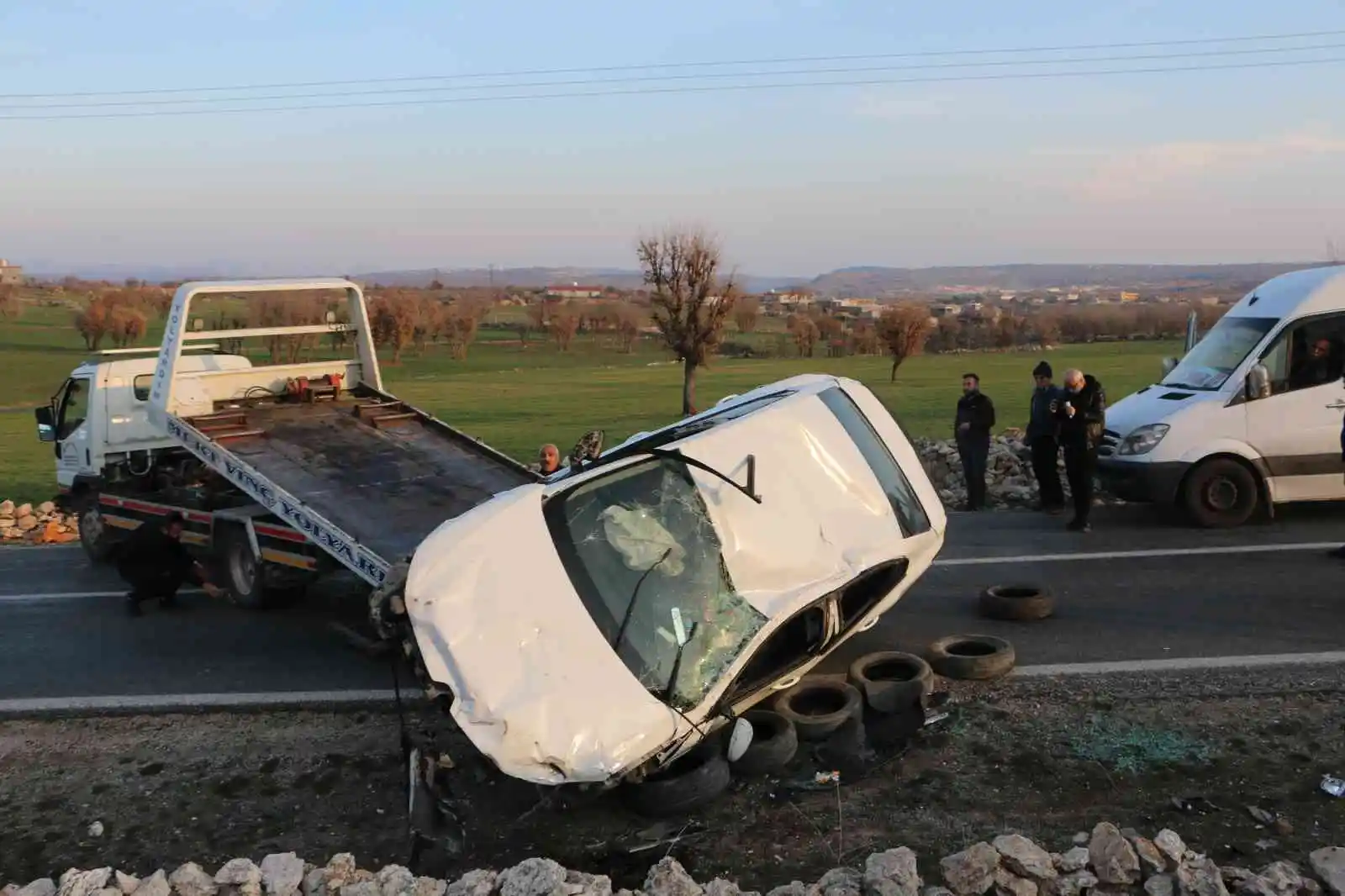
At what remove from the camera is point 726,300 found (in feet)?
142

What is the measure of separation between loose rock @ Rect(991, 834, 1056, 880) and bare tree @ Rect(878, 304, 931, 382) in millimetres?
43226

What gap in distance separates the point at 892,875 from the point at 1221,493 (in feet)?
27.8

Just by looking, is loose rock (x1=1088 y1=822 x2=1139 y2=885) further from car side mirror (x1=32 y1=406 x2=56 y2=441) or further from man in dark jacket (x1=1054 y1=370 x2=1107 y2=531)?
car side mirror (x1=32 y1=406 x2=56 y2=441)

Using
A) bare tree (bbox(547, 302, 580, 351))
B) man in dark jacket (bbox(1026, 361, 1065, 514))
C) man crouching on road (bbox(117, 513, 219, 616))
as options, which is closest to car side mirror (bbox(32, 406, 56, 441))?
man crouching on road (bbox(117, 513, 219, 616))

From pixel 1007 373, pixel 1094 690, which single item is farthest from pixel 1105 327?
pixel 1094 690

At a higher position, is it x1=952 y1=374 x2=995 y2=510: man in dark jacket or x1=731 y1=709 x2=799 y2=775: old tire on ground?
x1=952 y1=374 x2=995 y2=510: man in dark jacket

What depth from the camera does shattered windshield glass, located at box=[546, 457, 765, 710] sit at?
17.2 ft

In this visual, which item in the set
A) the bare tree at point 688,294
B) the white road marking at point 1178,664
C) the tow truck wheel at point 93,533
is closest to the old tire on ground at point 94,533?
the tow truck wheel at point 93,533

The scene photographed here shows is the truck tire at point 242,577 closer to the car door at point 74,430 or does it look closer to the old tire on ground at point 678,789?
the car door at point 74,430

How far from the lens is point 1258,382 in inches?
435

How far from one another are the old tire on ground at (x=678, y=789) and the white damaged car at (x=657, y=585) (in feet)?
0.62

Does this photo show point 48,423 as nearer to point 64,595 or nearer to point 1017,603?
point 64,595

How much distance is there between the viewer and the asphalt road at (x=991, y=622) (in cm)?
781

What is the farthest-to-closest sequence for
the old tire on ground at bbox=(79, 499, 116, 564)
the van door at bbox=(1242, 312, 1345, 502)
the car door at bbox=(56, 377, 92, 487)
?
the car door at bbox=(56, 377, 92, 487)
the old tire on ground at bbox=(79, 499, 116, 564)
the van door at bbox=(1242, 312, 1345, 502)
